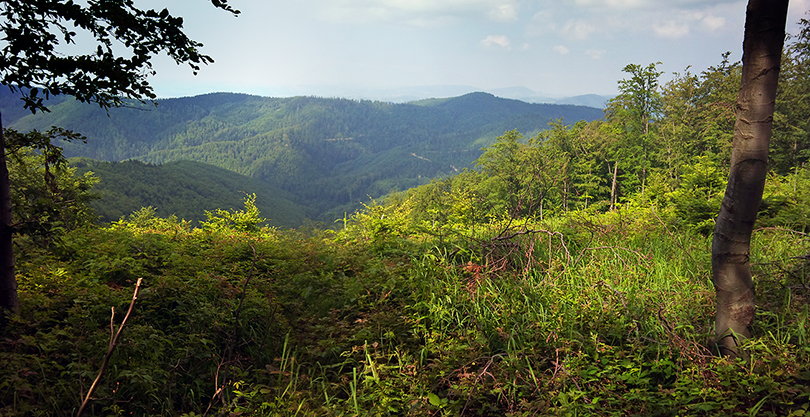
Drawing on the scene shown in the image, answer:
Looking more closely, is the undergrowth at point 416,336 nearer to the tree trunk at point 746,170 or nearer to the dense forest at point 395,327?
the dense forest at point 395,327

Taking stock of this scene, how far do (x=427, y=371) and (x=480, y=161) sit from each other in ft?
142

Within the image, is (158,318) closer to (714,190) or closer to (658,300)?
(658,300)

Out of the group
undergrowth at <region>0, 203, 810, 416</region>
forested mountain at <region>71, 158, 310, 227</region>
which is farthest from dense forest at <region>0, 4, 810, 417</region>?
forested mountain at <region>71, 158, 310, 227</region>

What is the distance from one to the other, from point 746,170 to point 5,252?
19.3 feet

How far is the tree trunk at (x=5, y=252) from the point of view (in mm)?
3557

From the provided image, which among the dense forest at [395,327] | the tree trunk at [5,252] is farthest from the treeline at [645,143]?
the tree trunk at [5,252]

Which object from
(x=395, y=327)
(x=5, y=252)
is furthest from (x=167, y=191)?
(x=395, y=327)

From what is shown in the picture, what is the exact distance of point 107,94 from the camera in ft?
11.7

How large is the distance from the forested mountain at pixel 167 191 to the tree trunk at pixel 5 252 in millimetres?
92488

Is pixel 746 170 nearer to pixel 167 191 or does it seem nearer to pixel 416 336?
pixel 416 336

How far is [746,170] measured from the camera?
272cm

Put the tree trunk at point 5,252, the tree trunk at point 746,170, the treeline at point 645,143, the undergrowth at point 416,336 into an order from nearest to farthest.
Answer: the tree trunk at point 746,170 → the undergrowth at point 416,336 → the tree trunk at point 5,252 → the treeline at point 645,143

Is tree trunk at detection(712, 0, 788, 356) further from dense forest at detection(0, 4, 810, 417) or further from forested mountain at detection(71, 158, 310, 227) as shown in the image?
forested mountain at detection(71, 158, 310, 227)

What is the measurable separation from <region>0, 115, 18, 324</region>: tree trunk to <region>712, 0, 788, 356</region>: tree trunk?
570 centimetres
